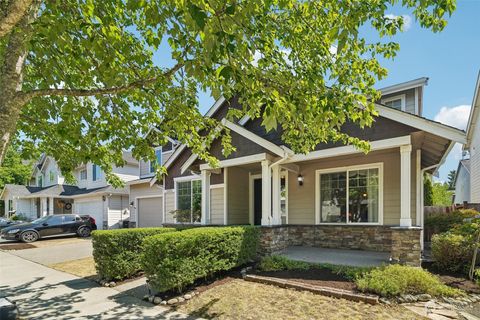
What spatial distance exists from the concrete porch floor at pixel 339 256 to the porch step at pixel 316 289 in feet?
5.63

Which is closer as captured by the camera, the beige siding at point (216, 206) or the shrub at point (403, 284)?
the shrub at point (403, 284)

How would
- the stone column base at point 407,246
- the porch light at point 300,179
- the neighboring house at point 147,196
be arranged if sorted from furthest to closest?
the neighboring house at point 147,196 < the porch light at point 300,179 < the stone column base at point 407,246

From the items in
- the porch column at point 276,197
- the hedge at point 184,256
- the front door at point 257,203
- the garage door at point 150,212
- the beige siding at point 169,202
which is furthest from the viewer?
the garage door at point 150,212

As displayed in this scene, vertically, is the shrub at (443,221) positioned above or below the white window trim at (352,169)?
below

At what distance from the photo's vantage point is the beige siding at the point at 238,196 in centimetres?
1182

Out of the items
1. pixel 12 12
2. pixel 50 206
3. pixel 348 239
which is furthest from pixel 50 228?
pixel 12 12

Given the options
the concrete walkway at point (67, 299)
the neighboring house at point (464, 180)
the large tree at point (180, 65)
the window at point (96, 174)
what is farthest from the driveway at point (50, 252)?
the neighboring house at point (464, 180)

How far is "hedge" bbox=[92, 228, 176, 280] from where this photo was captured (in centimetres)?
798

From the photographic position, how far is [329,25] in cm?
589

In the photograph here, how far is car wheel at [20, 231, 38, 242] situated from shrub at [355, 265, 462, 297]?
59.1 ft

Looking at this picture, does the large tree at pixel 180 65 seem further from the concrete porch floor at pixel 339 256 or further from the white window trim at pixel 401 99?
the white window trim at pixel 401 99

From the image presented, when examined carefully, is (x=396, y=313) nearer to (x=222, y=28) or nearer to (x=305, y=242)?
(x=222, y=28)

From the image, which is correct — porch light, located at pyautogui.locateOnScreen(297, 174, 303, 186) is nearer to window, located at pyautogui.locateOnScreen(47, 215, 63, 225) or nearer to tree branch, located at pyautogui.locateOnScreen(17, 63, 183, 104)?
tree branch, located at pyautogui.locateOnScreen(17, 63, 183, 104)

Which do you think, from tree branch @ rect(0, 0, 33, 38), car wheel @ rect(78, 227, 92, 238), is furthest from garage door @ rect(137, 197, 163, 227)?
tree branch @ rect(0, 0, 33, 38)
